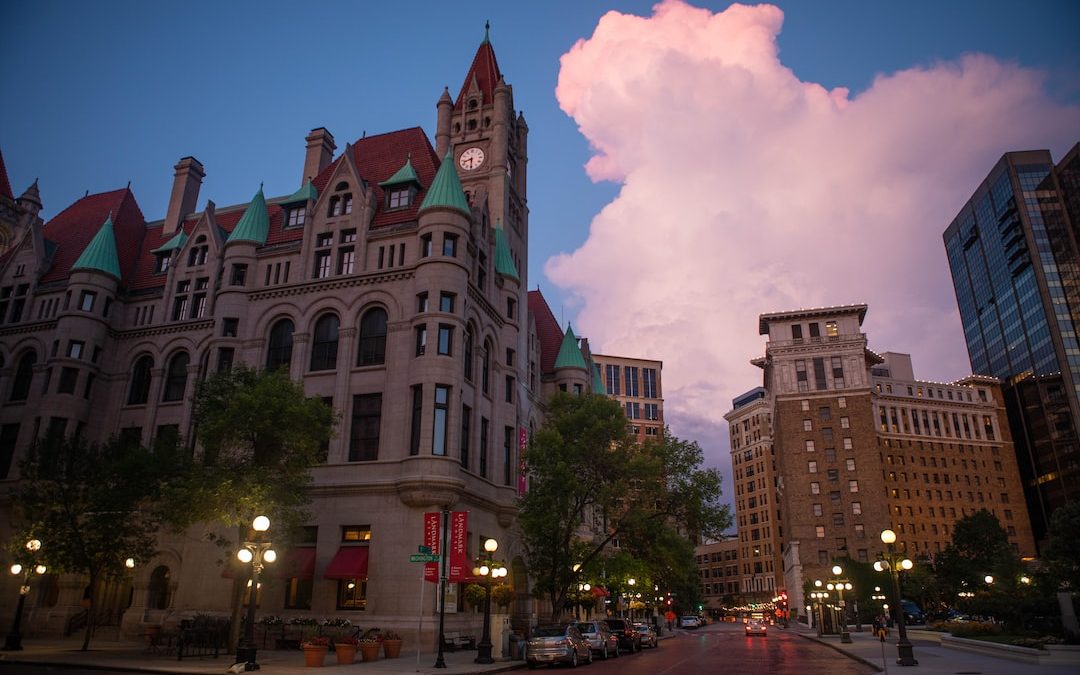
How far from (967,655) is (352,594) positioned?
2761 cm

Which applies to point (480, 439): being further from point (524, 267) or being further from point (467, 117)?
point (467, 117)

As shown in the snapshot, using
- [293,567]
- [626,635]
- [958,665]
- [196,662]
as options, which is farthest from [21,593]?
[958,665]

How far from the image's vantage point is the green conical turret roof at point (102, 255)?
46.3 m

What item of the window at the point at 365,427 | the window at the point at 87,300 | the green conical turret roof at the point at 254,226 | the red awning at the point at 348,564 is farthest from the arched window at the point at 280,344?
the window at the point at 87,300

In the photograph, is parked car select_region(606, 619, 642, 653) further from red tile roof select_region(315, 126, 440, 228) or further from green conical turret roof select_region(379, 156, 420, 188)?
green conical turret roof select_region(379, 156, 420, 188)

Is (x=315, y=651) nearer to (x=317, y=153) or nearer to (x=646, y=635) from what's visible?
(x=646, y=635)

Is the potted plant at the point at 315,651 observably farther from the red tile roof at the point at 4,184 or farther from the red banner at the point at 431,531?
the red tile roof at the point at 4,184

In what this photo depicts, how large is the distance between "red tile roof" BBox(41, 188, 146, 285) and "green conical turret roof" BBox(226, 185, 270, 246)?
11.6m

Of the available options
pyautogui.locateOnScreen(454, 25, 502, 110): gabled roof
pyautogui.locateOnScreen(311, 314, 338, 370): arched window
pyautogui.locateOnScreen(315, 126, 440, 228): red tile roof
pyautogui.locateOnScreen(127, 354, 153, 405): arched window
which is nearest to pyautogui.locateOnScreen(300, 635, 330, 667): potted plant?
pyautogui.locateOnScreen(311, 314, 338, 370): arched window

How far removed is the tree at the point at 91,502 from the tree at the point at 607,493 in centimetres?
1867

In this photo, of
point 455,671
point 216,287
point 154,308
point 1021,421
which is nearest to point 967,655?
point 455,671

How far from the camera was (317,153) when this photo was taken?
52406 mm

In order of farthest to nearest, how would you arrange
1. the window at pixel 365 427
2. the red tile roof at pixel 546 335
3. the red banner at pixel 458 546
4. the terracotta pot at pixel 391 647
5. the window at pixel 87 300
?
the red tile roof at pixel 546 335, the window at pixel 87 300, the window at pixel 365 427, the red banner at pixel 458 546, the terracotta pot at pixel 391 647

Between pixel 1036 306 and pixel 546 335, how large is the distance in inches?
4436
